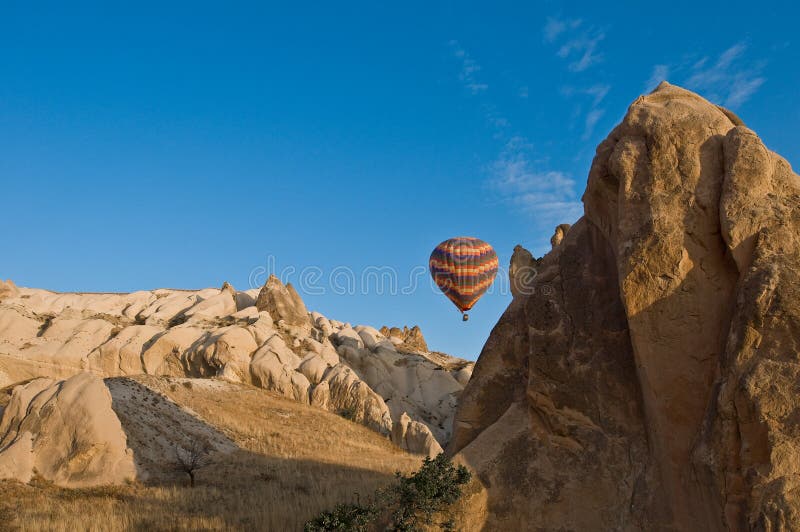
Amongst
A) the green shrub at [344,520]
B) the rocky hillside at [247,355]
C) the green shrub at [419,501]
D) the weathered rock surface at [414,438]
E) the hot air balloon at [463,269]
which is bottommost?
the green shrub at [344,520]

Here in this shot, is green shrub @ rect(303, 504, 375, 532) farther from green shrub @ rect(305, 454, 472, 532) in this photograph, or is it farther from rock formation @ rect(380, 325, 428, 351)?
rock formation @ rect(380, 325, 428, 351)

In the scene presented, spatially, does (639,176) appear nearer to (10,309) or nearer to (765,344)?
(765,344)

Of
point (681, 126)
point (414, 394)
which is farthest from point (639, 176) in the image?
point (414, 394)

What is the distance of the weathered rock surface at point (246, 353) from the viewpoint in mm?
39688

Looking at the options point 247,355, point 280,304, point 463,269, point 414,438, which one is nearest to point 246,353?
point 247,355

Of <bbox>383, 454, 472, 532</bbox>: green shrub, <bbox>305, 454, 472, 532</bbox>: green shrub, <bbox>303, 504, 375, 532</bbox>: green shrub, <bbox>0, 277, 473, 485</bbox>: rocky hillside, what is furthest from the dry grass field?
<bbox>383, 454, 472, 532</bbox>: green shrub

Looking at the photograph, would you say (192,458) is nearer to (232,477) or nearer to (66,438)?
(232,477)

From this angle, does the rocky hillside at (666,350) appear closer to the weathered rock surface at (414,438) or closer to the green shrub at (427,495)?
the green shrub at (427,495)

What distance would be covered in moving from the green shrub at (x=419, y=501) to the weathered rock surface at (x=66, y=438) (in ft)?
38.4

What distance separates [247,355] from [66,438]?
2178 cm

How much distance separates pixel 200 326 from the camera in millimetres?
47156

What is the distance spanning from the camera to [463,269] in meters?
40.6

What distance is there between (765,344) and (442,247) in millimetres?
33892

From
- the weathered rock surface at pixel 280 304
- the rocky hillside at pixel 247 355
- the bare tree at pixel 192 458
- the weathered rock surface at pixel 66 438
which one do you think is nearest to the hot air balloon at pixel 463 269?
the rocky hillside at pixel 247 355
